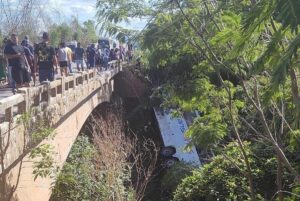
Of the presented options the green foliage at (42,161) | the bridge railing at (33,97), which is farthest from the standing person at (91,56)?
the green foliage at (42,161)

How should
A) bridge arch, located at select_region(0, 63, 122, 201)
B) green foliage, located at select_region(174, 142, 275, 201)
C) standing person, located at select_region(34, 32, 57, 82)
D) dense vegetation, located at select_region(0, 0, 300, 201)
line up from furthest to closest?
standing person, located at select_region(34, 32, 57, 82) < green foliage, located at select_region(174, 142, 275, 201) < bridge arch, located at select_region(0, 63, 122, 201) < dense vegetation, located at select_region(0, 0, 300, 201)

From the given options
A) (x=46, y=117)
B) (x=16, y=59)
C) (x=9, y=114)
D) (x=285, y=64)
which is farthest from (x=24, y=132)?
(x=285, y=64)

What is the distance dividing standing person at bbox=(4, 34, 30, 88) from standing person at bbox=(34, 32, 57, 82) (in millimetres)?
964

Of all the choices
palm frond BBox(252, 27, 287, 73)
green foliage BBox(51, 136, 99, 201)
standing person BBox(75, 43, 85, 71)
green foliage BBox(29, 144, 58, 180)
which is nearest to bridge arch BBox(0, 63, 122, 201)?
green foliage BBox(29, 144, 58, 180)

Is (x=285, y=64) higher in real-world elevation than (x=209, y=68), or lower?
higher

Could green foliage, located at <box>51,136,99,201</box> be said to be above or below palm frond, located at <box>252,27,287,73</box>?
below

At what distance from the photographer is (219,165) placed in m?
12.0

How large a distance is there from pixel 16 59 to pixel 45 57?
4.34 feet

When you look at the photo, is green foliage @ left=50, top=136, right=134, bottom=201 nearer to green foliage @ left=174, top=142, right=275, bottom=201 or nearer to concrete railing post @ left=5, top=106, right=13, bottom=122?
green foliage @ left=174, top=142, right=275, bottom=201

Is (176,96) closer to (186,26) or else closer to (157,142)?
(186,26)

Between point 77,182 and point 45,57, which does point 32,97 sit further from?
point 77,182

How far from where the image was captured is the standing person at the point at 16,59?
10.9 metres

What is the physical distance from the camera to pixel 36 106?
378 inches

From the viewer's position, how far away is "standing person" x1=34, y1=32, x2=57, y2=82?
12242 mm
